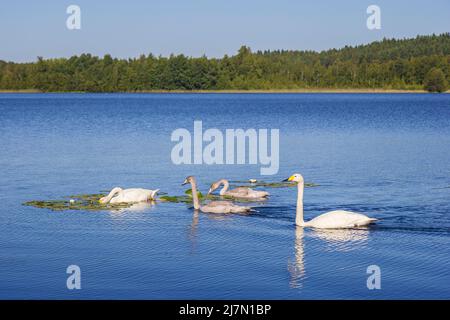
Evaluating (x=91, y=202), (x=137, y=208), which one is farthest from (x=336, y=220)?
(x=91, y=202)

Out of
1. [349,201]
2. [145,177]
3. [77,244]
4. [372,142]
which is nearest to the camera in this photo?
[77,244]

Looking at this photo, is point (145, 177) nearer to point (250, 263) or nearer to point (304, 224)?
point (304, 224)

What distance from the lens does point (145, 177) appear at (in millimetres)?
27281

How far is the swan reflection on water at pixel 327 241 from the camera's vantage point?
14.4 m

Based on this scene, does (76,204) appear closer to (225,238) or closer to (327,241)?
(225,238)

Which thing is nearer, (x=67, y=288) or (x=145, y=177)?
(x=67, y=288)

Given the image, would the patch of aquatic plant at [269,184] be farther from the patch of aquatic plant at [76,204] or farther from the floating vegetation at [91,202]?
the patch of aquatic plant at [76,204]

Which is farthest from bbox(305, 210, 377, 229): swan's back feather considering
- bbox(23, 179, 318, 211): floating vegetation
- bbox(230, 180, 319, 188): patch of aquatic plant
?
bbox(230, 180, 319, 188): patch of aquatic plant

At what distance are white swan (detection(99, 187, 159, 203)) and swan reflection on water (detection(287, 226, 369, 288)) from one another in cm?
506

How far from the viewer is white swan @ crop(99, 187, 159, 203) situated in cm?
2138

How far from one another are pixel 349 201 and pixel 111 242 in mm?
7675

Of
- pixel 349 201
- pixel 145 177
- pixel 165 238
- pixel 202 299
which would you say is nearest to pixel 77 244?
pixel 165 238

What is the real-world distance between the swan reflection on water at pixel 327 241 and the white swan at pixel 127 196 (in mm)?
5064

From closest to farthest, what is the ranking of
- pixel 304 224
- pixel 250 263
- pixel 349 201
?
pixel 250 263, pixel 304 224, pixel 349 201
